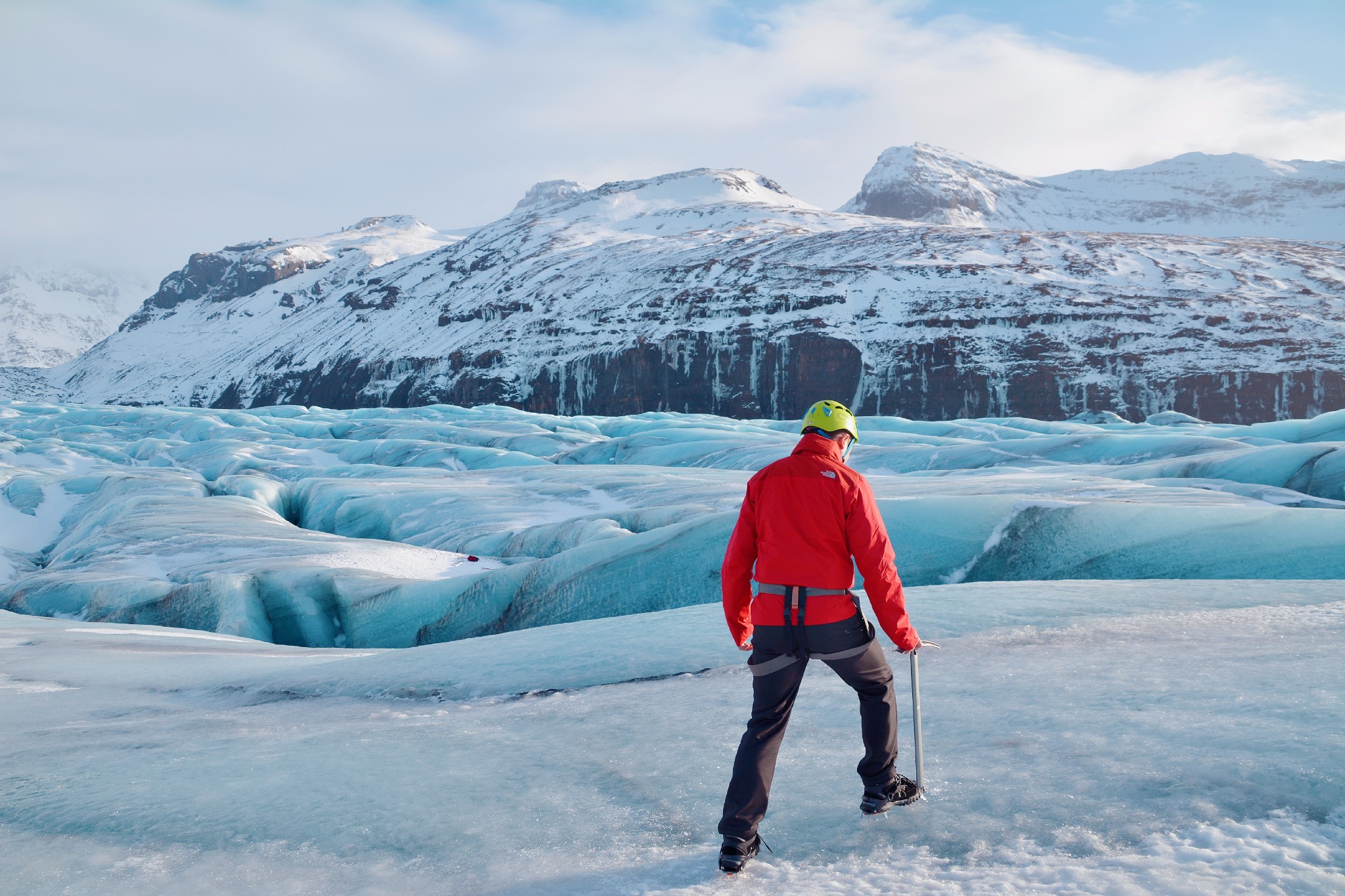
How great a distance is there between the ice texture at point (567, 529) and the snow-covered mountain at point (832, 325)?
26.4m

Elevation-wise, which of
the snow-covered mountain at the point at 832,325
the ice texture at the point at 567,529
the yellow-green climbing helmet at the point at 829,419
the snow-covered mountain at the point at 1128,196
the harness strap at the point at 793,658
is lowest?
the ice texture at the point at 567,529

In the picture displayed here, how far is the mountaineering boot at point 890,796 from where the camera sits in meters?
2.40

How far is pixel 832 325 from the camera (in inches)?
1900

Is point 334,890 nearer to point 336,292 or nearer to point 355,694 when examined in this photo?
point 355,694

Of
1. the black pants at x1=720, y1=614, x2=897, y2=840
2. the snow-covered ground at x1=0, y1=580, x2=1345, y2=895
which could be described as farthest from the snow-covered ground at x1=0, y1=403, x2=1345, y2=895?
the black pants at x1=720, y1=614, x2=897, y2=840

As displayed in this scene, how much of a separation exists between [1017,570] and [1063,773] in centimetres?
459

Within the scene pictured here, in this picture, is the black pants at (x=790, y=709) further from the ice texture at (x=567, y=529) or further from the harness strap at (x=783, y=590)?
the ice texture at (x=567, y=529)

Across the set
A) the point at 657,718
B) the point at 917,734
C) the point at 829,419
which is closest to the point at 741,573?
the point at 829,419

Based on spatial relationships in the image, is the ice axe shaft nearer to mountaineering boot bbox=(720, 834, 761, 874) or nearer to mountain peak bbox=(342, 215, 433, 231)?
mountaineering boot bbox=(720, 834, 761, 874)

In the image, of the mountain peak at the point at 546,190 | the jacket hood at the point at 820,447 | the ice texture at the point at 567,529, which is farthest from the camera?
the mountain peak at the point at 546,190

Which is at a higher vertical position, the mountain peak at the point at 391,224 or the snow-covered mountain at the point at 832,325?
the mountain peak at the point at 391,224

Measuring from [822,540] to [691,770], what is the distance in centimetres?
100

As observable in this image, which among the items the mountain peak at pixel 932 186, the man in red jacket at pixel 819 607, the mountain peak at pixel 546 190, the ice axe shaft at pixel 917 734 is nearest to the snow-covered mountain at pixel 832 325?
the mountain peak at pixel 932 186

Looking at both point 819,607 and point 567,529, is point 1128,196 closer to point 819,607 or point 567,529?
point 567,529
